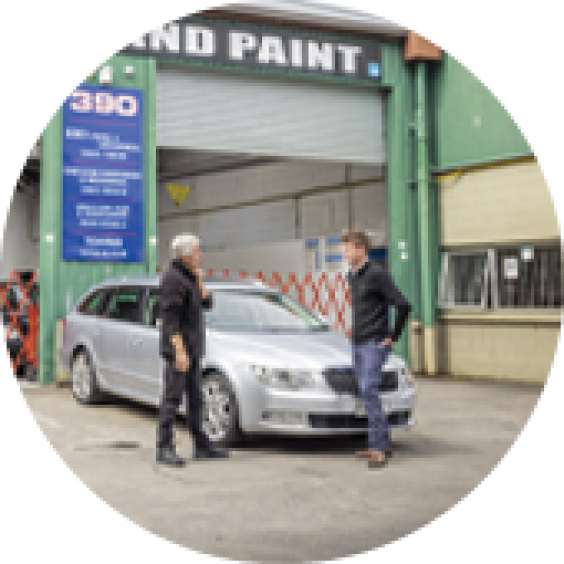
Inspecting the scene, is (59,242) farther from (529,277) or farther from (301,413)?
(529,277)

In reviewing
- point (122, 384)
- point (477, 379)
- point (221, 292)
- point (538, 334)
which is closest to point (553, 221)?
point (538, 334)

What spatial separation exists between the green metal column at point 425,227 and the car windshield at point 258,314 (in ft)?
16.1

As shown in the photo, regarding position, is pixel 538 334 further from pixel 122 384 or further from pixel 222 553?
pixel 222 553

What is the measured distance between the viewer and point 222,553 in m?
3.95

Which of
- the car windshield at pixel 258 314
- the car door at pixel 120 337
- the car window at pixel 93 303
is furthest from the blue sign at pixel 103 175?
the car windshield at pixel 258 314

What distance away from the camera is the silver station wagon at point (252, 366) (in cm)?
603

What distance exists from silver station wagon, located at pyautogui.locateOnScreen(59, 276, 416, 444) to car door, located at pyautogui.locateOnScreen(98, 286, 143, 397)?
1cm

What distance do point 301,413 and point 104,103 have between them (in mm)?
6042

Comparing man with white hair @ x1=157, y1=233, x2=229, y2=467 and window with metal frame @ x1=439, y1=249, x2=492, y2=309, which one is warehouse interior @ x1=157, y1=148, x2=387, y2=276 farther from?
man with white hair @ x1=157, y1=233, x2=229, y2=467

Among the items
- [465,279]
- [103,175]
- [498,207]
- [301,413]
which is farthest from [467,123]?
[301,413]

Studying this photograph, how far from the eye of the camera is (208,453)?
19.5 feet

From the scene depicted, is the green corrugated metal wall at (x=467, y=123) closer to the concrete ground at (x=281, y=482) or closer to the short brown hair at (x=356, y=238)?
the concrete ground at (x=281, y=482)

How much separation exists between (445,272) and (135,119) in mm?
5314

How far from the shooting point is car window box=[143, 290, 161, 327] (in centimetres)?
727
